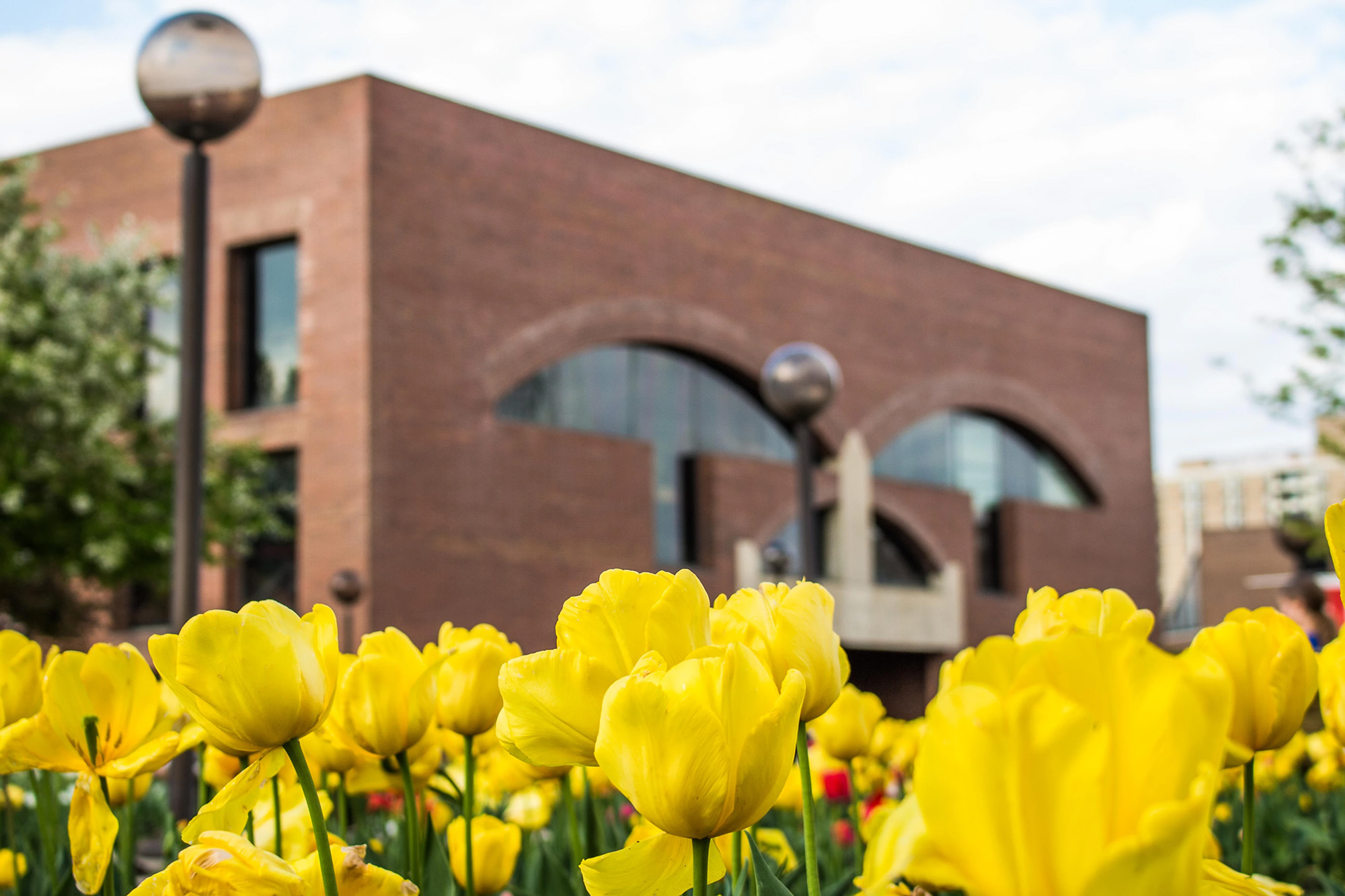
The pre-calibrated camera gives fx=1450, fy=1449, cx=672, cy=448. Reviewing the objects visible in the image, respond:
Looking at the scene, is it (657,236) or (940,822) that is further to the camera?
(657,236)

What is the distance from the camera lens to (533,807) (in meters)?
2.98

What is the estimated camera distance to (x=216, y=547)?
69.6ft

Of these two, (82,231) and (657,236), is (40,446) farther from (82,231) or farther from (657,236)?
(657,236)

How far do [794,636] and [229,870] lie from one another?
43 centimetres

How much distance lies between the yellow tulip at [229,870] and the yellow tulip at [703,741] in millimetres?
231

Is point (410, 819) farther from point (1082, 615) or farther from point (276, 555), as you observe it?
point (276, 555)

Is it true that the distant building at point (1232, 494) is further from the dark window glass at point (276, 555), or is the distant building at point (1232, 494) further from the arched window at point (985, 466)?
the dark window glass at point (276, 555)

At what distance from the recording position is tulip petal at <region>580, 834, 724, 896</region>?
3.27ft

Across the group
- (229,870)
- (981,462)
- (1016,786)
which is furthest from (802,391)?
(981,462)

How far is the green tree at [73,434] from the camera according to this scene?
1759 cm

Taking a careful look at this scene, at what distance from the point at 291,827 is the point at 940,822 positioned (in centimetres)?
118

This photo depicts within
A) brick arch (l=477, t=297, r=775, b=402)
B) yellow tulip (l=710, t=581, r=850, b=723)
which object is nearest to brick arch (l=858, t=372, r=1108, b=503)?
brick arch (l=477, t=297, r=775, b=402)

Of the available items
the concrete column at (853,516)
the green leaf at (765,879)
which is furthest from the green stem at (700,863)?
the concrete column at (853,516)

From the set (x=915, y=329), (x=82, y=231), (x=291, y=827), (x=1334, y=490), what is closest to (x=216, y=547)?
(x=82, y=231)
